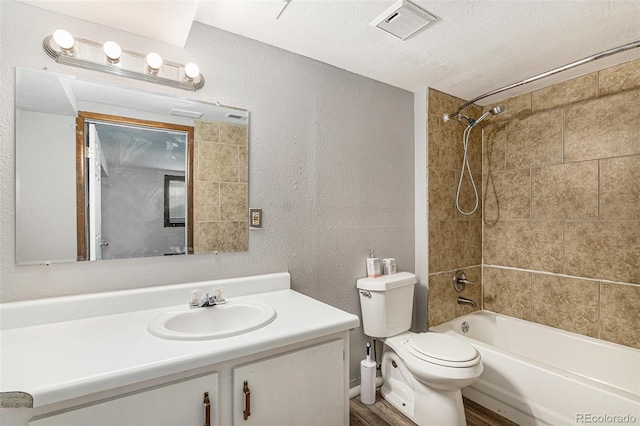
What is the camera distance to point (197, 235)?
1.54 metres

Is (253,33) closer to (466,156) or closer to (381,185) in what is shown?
(381,185)

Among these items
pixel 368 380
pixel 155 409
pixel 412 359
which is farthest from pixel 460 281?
pixel 155 409

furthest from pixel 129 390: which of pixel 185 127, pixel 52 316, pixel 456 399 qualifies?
pixel 456 399

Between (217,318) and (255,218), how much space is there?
54 centimetres

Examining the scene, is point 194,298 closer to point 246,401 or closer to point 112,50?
point 246,401

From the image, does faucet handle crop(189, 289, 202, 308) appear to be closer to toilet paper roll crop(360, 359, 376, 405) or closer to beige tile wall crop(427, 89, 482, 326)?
toilet paper roll crop(360, 359, 376, 405)

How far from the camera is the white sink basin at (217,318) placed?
1.23 meters

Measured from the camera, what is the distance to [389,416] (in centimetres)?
192

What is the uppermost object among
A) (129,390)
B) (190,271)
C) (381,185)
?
(381,185)

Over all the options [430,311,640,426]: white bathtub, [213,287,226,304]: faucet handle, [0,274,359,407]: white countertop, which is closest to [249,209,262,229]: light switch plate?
[213,287,226,304]: faucet handle

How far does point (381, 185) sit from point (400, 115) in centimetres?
58

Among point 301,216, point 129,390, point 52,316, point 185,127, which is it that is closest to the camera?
point 129,390

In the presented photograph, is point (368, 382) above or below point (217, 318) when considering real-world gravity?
below

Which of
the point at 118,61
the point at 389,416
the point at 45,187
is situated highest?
the point at 118,61
